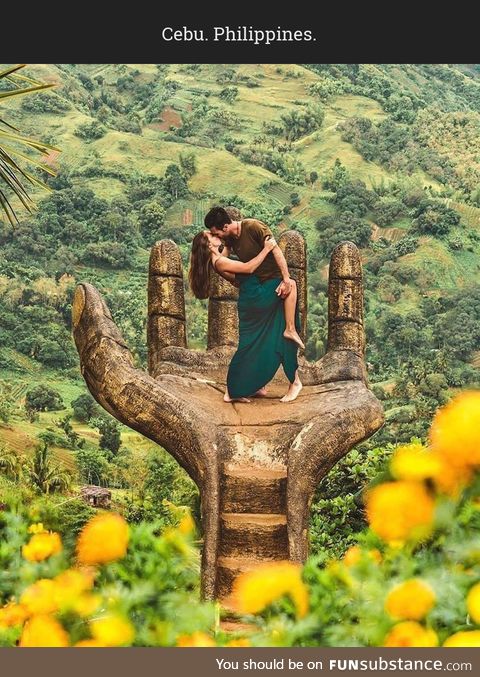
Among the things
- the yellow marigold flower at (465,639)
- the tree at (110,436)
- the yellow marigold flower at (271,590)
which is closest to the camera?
the yellow marigold flower at (465,639)

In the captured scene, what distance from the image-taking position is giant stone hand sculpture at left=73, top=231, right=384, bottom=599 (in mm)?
5098

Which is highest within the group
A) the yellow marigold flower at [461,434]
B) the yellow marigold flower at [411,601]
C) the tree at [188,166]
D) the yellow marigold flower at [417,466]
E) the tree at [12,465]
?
the tree at [188,166]

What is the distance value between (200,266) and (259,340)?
0.51 m

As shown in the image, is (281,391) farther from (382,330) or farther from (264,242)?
(382,330)

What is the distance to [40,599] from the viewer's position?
1863 millimetres

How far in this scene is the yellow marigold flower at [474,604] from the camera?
1672mm

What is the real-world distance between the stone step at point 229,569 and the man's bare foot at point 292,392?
109cm

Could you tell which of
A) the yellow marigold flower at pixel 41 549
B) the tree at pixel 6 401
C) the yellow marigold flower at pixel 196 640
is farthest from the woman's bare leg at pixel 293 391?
the tree at pixel 6 401

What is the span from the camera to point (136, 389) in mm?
5285

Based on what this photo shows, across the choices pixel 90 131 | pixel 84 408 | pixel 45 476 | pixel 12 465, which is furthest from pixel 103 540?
pixel 90 131

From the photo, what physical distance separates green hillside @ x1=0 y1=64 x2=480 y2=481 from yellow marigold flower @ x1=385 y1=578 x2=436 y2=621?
15.7m

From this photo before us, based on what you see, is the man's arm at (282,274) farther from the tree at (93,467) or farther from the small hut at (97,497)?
the tree at (93,467)

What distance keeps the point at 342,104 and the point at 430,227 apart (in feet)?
22.9

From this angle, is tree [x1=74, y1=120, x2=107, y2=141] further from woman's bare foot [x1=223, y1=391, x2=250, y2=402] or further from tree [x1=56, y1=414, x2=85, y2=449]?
woman's bare foot [x1=223, y1=391, x2=250, y2=402]
